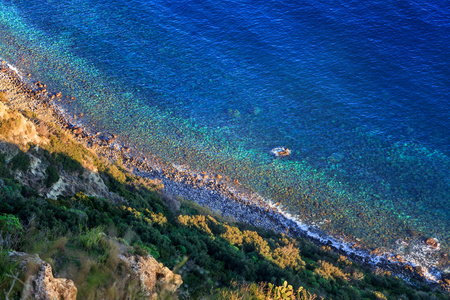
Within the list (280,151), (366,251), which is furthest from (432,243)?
(280,151)

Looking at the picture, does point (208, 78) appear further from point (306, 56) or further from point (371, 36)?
point (371, 36)

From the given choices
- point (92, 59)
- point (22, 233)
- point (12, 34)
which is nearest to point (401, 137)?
point (22, 233)

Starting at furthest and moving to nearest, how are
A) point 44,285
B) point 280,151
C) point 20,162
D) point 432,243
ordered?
point 280,151
point 432,243
point 20,162
point 44,285

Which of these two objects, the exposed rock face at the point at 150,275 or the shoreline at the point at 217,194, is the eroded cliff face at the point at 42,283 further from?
the shoreline at the point at 217,194

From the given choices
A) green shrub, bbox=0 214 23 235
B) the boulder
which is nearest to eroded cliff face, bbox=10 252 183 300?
green shrub, bbox=0 214 23 235

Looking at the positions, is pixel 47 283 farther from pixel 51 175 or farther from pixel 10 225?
pixel 51 175

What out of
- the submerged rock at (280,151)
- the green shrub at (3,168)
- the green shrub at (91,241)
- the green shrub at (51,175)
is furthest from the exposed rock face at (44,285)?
the submerged rock at (280,151)
